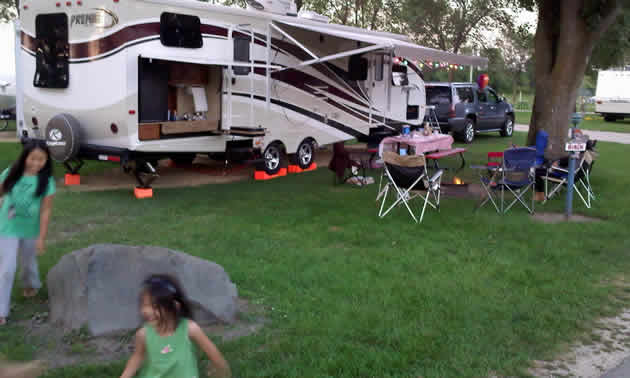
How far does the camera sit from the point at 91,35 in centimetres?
861

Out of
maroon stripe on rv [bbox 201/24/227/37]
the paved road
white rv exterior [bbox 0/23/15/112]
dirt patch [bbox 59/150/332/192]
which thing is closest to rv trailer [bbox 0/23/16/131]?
white rv exterior [bbox 0/23/15/112]

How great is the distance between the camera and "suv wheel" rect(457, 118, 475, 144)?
1766 cm

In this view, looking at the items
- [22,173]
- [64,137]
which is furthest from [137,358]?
[64,137]

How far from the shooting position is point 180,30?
355 inches

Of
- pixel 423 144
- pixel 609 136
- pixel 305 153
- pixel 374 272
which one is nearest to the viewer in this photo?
pixel 374 272

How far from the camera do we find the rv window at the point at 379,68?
13320 millimetres

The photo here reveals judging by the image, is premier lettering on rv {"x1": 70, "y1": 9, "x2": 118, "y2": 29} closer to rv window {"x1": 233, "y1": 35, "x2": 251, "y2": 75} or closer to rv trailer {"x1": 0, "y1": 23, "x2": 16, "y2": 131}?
rv window {"x1": 233, "y1": 35, "x2": 251, "y2": 75}

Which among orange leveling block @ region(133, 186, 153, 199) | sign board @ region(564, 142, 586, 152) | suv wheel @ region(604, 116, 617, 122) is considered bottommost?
orange leveling block @ region(133, 186, 153, 199)

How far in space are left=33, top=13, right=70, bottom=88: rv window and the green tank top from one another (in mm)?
7218

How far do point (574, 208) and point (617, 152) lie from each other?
8161 mm

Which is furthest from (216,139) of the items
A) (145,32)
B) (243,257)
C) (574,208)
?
(574,208)

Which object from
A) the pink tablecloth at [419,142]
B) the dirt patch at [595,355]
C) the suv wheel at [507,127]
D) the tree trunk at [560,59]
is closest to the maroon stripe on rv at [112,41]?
the pink tablecloth at [419,142]

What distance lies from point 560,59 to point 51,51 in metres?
7.94

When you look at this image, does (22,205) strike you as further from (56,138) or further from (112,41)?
(56,138)
